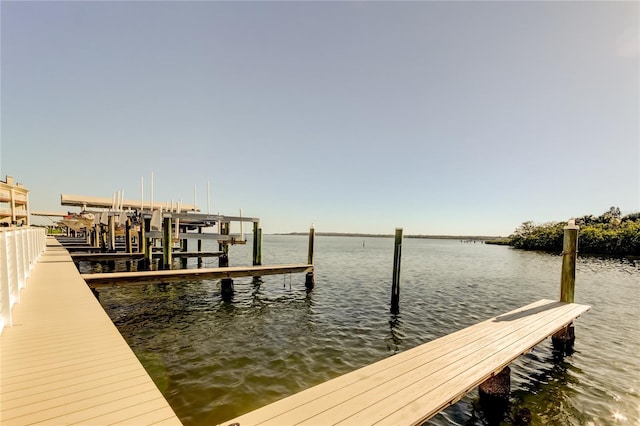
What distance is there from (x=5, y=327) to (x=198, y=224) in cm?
2092

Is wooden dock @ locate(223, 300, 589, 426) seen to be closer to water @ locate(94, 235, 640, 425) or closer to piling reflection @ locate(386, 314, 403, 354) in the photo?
water @ locate(94, 235, 640, 425)

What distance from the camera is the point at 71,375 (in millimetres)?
3377

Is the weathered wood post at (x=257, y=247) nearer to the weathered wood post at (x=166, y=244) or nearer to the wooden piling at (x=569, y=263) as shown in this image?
the weathered wood post at (x=166, y=244)

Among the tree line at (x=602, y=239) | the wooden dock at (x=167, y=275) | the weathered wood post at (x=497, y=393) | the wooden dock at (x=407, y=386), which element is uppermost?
the wooden dock at (x=407, y=386)

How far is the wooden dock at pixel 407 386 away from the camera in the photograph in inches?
119

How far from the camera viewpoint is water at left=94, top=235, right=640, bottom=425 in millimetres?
5418

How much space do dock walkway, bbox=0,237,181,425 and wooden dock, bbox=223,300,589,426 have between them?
1.13m

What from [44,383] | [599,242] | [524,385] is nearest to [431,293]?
[524,385]

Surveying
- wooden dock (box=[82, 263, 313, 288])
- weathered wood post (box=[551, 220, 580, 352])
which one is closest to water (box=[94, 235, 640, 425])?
wooden dock (box=[82, 263, 313, 288])

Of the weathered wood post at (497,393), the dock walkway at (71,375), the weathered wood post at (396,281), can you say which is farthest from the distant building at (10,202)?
the weathered wood post at (497,393)

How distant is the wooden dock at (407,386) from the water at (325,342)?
111 cm

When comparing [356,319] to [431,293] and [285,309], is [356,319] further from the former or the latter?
[431,293]

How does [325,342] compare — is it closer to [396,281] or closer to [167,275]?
[396,281]

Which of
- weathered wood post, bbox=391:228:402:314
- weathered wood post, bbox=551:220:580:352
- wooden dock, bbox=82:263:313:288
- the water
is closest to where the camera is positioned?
the water
